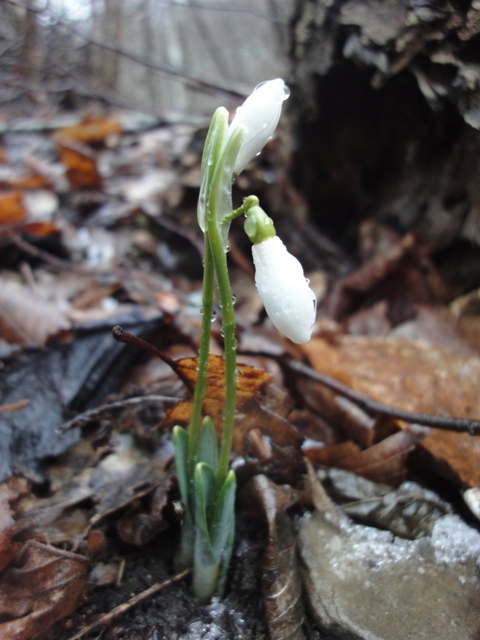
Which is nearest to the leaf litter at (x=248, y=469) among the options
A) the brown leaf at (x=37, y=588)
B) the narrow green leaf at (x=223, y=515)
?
the brown leaf at (x=37, y=588)

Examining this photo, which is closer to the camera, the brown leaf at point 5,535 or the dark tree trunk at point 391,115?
the brown leaf at point 5,535

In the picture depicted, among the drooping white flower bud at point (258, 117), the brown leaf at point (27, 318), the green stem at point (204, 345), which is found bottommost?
the brown leaf at point (27, 318)

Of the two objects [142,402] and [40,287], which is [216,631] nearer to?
Result: [142,402]

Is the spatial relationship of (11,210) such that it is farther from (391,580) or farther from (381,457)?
(391,580)

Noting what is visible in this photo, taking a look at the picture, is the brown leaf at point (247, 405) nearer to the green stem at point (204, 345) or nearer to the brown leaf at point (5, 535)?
the green stem at point (204, 345)

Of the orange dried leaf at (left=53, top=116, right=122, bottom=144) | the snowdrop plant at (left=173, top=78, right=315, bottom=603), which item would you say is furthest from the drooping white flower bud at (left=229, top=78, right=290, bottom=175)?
the orange dried leaf at (left=53, top=116, right=122, bottom=144)

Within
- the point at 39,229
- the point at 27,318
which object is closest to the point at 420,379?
the point at 27,318
